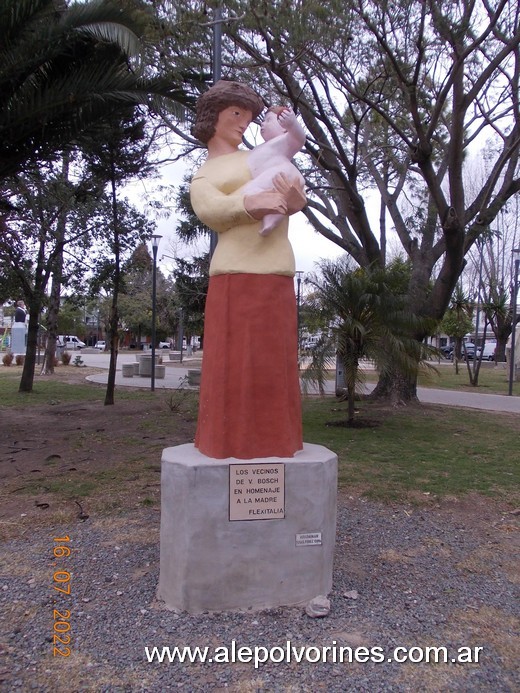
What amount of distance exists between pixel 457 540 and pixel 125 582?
2.68 metres

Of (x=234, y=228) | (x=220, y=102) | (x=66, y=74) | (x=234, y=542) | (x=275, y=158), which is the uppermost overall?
(x=66, y=74)

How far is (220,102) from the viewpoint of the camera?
3584mm

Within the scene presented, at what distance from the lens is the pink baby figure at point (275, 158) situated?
3.33 meters

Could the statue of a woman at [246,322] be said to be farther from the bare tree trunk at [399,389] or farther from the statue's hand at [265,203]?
the bare tree trunk at [399,389]

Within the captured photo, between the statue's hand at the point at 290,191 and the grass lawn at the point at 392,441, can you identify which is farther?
the grass lawn at the point at 392,441

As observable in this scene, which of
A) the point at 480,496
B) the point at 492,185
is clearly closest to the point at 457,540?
the point at 480,496

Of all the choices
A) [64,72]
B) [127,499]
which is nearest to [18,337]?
[64,72]

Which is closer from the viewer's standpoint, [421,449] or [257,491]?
[257,491]

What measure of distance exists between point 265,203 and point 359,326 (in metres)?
6.49

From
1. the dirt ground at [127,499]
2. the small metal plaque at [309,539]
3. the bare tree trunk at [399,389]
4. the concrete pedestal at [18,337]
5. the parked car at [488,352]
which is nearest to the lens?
the small metal plaque at [309,539]

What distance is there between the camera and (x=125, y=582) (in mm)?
3639

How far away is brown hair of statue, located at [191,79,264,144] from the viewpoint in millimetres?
3574
